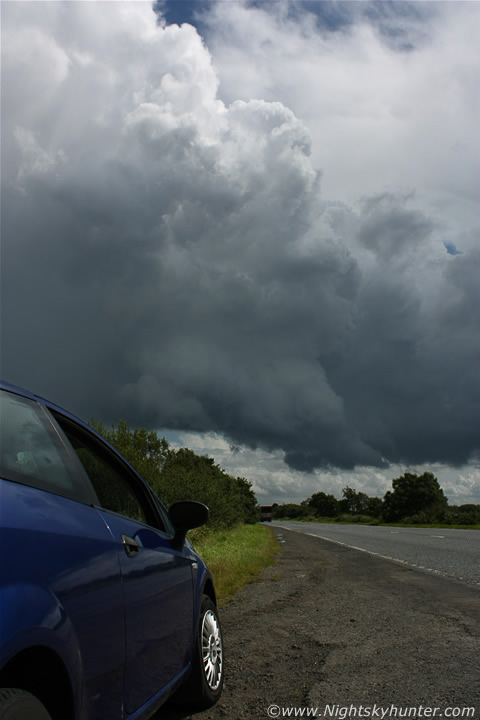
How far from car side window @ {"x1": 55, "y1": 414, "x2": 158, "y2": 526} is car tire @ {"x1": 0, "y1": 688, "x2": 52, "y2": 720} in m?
1.07

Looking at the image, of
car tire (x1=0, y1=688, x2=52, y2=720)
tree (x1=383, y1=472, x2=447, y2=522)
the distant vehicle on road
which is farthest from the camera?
the distant vehicle on road

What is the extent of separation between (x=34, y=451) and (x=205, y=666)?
231cm

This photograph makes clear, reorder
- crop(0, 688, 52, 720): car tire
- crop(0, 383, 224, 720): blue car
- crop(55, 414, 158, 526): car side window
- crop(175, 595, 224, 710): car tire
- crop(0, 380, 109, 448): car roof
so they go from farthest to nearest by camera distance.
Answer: crop(175, 595, 224, 710): car tire
crop(55, 414, 158, 526): car side window
crop(0, 380, 109, 448): car roof
crop(0, 383, 224, 720): blue car
crop(0, 688, 52, 720): car tire

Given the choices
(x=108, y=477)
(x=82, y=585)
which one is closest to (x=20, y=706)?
(x=82, y=585)

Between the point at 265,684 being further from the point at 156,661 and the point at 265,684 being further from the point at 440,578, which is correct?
the point at 440,578

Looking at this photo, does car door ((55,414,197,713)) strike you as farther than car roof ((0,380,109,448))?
Yes

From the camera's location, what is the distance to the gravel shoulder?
4.00 metres

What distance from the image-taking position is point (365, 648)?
5.49 m

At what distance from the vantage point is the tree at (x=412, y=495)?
104m

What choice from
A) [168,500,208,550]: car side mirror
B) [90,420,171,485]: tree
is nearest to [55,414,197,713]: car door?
[168,500,208,550]: car side mirror

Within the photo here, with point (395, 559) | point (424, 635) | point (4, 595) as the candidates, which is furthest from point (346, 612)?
point (395, 559)

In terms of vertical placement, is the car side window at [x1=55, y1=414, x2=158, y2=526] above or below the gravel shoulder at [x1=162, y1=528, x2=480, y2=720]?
above

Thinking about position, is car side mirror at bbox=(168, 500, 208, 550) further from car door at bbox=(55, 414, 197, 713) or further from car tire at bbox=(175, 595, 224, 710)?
car tire at bbox=(175, 595, 224, 710)

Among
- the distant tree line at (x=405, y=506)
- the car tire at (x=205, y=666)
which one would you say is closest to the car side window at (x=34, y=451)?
the car tire at (x=205, y=666)
